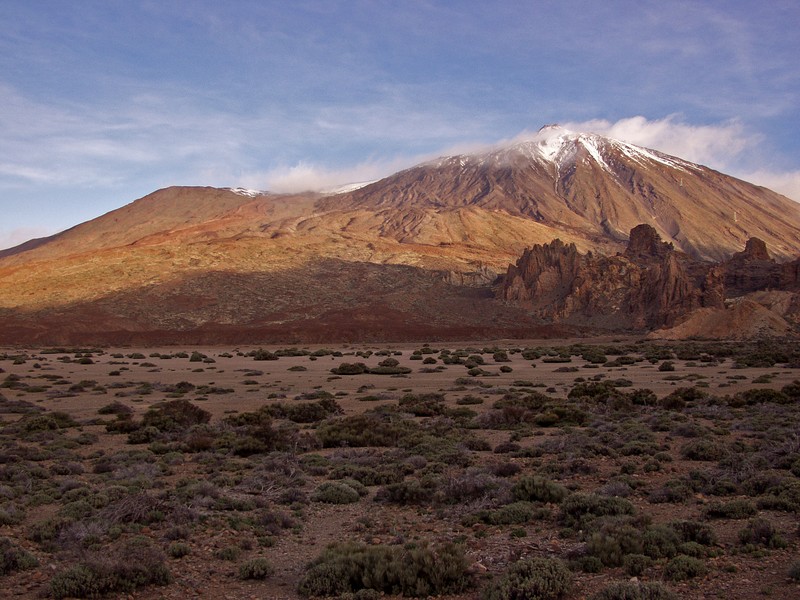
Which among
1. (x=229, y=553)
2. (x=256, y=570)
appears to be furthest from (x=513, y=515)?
(x=229, y=553)

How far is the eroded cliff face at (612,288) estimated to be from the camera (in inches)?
3029

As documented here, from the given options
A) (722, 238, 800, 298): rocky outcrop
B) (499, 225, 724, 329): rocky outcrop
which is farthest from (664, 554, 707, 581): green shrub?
(722, 238, 800, 298): rocky outcrop

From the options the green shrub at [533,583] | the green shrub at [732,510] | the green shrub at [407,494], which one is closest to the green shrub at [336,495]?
the green shrub at [407,494]

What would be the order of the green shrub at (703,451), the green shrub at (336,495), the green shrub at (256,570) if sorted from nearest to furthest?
the green shrub at (256,570)
the green shrub at (336,495)
the green shrub at (703,451)

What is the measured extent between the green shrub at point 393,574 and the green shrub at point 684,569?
2.08 meters

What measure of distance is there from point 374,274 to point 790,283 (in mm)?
53043

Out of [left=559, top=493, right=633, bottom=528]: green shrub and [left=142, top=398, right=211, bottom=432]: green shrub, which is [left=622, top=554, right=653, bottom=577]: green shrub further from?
[left=142, top=398, right=211, bottom=432]: green shrub

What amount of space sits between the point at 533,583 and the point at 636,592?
0.95m

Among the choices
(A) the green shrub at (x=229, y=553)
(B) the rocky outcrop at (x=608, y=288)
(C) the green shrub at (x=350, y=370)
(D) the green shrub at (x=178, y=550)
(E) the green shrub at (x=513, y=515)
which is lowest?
(C) the green shrub at (x=350, y=370)

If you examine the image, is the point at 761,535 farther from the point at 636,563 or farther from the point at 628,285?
the point at 628,285

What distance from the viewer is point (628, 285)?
280 ft

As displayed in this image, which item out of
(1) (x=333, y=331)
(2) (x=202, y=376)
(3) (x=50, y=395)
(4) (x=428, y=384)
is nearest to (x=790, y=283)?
(1) (x=333, y=331)

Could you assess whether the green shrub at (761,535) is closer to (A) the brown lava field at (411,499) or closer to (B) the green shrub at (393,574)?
(A) the brown lava field at (411,499)

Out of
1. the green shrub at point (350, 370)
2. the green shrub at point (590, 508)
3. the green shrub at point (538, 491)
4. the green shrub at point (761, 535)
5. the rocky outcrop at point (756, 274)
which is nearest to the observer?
the green shrub at point (761, 535)
